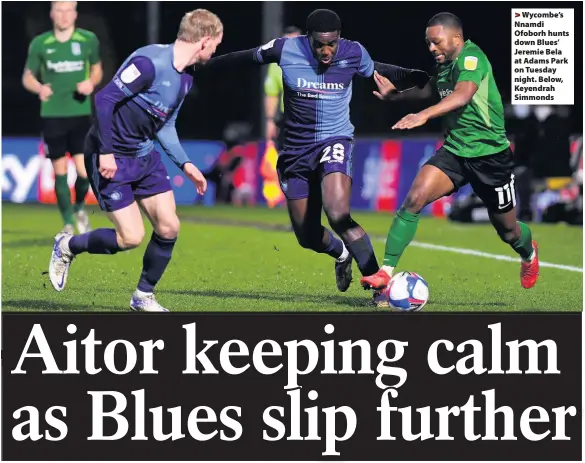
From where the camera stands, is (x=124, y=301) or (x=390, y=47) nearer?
(x=124, y=301)

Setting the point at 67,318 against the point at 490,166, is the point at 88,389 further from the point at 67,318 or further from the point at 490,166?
the point at 490,166

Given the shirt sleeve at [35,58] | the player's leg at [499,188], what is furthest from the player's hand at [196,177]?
the shirt sleeve at [35,58]

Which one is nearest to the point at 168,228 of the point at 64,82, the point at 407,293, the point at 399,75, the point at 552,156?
the point at 407,293

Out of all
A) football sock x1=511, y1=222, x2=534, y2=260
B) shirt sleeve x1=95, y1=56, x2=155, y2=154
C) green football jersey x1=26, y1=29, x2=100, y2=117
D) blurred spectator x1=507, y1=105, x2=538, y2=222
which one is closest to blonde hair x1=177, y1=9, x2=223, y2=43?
shirt sleeve x1=95, y1=56, x2=155, y2=154

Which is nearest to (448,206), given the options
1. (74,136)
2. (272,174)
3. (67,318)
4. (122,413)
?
(272,174)

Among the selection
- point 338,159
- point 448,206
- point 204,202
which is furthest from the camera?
point 204,202

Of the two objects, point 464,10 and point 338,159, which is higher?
point 464,10

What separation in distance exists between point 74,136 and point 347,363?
25.7 feet

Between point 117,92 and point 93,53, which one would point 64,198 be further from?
point 117,92

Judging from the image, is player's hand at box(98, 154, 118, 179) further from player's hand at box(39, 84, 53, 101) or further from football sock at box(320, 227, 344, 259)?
player's hand at box(39, 84, 53, 101)

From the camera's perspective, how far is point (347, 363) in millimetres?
8156

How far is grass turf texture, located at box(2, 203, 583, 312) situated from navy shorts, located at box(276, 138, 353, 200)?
0.89m

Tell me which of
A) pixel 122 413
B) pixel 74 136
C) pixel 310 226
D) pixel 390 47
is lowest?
pixel 122 413

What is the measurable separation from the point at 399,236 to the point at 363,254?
323mm
